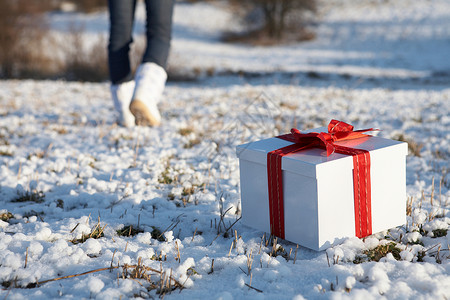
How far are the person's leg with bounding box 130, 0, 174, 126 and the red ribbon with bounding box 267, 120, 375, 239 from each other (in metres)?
1.72

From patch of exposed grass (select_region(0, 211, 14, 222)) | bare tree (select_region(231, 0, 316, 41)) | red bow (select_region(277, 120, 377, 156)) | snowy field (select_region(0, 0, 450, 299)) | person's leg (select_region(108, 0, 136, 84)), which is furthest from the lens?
bare tree (select_region(231, 0, 316, 41))

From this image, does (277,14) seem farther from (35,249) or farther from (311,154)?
(35,249)

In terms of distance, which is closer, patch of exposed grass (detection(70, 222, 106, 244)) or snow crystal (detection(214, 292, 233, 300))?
snow crystal (detection(214, 292, 233, 300))

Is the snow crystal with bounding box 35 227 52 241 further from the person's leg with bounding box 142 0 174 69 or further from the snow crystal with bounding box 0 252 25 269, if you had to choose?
the person's leg with bounding box 142 0 174 69

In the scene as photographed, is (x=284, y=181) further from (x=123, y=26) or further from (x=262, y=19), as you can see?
(x=262, y=19)

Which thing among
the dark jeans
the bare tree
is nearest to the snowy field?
the dark jeans

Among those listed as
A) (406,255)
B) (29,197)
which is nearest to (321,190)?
(406,255)

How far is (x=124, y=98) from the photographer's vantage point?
3686 millimetres

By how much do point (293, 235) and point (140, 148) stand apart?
173 cm

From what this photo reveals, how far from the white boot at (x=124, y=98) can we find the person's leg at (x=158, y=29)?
0.95 ft

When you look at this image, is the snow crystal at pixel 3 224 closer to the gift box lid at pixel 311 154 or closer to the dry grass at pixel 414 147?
the gift box lid at pixel 311 154

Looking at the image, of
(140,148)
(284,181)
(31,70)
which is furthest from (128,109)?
(31,70)

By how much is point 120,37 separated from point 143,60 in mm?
276

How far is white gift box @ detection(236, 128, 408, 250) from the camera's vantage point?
1.72m
